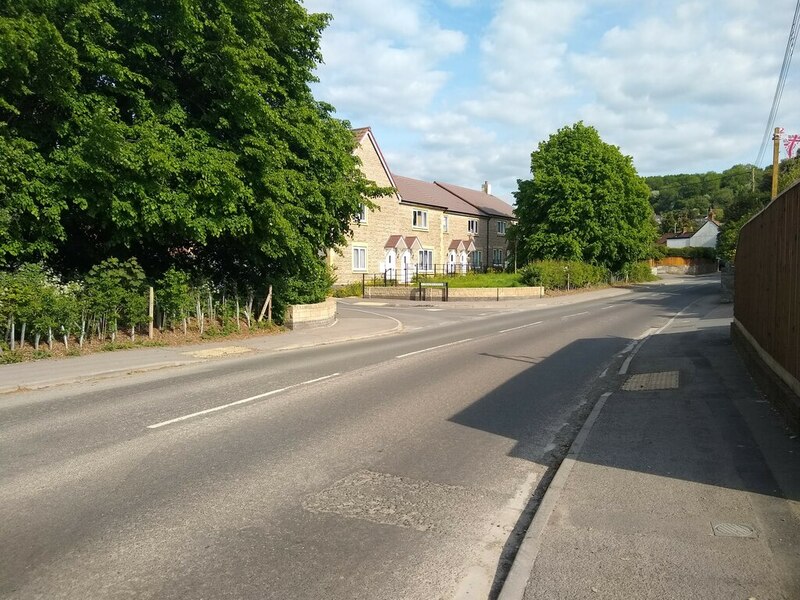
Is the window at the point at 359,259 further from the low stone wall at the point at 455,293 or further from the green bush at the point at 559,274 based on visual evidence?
the green bush at the point at 559,274

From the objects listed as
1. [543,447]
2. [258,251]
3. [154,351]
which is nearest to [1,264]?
[154,351]

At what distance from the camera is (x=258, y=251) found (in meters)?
18.3

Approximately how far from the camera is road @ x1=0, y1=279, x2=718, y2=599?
3.89 metres

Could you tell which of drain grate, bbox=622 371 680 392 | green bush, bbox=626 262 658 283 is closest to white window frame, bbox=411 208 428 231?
green bush, bbox=626 262 658 283

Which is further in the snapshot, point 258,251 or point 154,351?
point 258,251

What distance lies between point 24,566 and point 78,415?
4701 mm

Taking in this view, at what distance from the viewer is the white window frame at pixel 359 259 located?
45.2m

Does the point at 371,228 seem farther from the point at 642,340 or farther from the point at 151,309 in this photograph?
the point at 151,309

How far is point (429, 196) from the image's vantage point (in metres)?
56.5

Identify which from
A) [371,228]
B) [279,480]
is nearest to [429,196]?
[371,228]

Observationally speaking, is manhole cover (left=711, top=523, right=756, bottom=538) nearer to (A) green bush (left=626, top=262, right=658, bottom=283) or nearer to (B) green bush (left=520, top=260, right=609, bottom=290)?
(B) green bush (left=520, top=260, right=609, bottom=290)

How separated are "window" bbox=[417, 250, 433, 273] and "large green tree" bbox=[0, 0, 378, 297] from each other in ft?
112

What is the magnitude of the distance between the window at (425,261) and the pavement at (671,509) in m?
44.2

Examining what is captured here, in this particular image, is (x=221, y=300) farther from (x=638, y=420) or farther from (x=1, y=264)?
(x=638, y=420)
